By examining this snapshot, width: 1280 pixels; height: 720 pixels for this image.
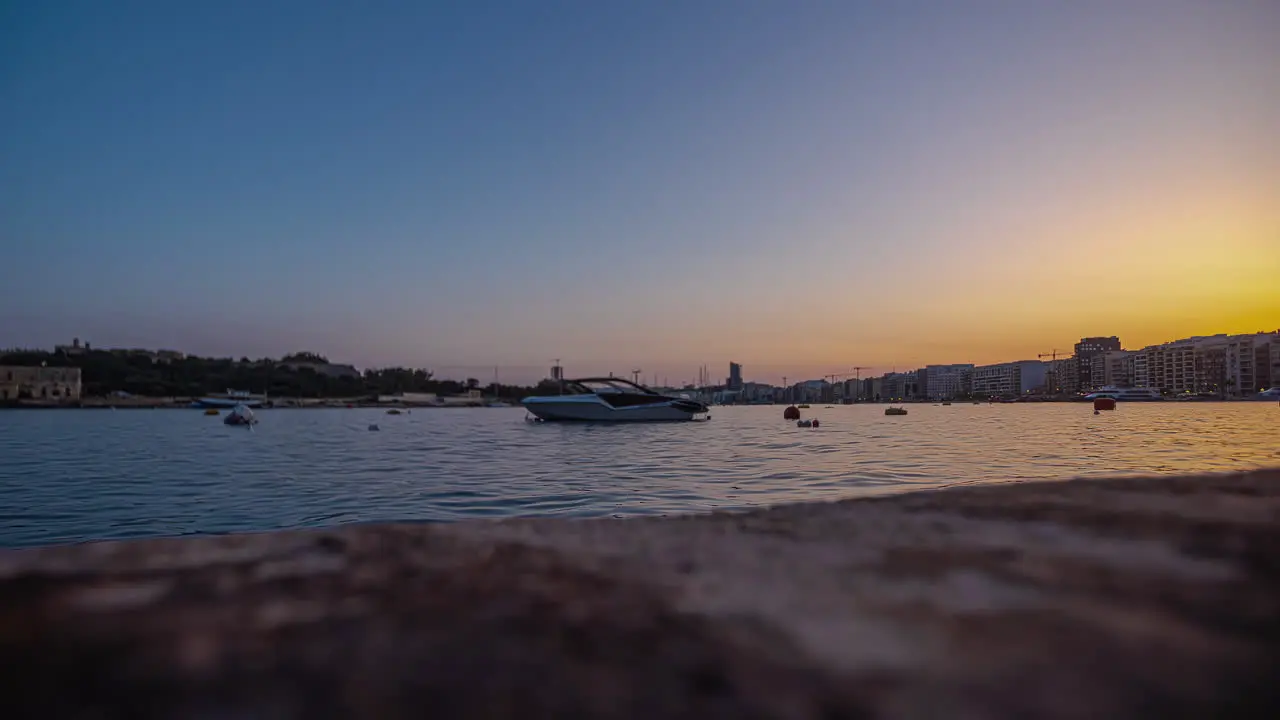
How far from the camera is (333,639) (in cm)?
115

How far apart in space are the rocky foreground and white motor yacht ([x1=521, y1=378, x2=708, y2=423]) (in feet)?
119

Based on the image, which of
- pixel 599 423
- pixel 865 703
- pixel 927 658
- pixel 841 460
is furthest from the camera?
pixel 599 423

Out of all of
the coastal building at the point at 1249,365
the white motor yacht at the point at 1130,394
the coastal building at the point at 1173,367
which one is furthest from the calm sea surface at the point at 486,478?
the coastal building at the point at 1173,367

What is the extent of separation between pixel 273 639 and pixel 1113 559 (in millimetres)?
1957

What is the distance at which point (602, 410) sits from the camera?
38125 mm

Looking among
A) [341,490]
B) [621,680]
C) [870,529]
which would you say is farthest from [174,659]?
[341,490]

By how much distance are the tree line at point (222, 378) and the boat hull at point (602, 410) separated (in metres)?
94.9

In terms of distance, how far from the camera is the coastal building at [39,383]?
10731 cm

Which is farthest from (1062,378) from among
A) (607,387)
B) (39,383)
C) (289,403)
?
(39,383)

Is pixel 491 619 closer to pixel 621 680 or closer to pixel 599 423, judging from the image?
pixel 621 680

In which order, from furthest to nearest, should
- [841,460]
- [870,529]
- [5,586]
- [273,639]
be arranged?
[841,460]
[870,529]
[5,586]
[273,639]

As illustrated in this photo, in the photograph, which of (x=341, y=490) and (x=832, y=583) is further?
(x=341, y=490)

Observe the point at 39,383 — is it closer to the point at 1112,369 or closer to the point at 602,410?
the point at 602,410

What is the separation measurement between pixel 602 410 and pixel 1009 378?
100039 mm
